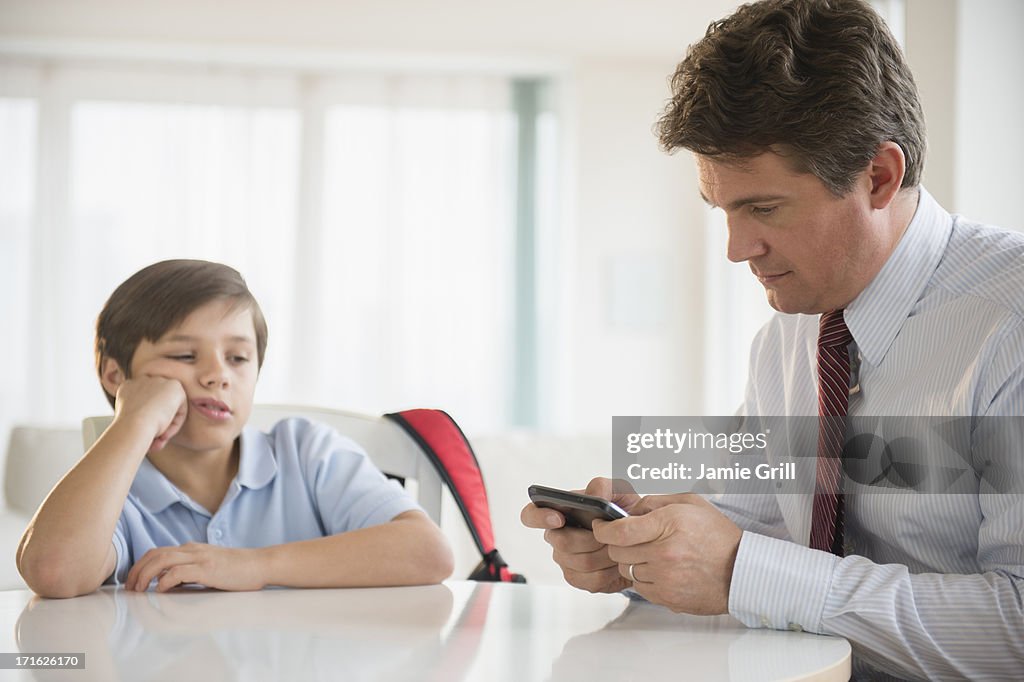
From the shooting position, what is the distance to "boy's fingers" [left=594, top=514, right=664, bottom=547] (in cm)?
108

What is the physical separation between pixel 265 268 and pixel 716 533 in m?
4.68

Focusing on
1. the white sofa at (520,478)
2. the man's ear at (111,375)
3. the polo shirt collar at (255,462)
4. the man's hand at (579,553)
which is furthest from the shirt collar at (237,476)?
the white sofa at (520,478)

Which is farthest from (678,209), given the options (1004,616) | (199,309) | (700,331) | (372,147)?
(1004,616)

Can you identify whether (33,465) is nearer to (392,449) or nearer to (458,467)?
(392,449)

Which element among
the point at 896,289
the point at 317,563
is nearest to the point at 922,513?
the point at 896,289

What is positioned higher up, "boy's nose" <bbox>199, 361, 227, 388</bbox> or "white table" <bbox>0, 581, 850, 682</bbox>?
"boy's nose" <bbox>199, 361, 227, 388</bbox>

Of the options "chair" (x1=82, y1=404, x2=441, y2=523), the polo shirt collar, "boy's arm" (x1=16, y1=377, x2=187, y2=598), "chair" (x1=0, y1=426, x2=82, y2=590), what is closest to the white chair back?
"chair" (x1=0, y1=426, x2=82, y2=590)

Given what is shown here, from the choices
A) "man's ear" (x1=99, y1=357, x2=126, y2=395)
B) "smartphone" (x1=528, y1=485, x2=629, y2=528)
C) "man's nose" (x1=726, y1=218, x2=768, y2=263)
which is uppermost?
"man's nose" (x1=726, y1=218, x2=768, y2=263)

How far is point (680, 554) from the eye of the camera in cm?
108

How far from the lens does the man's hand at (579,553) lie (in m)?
1.20

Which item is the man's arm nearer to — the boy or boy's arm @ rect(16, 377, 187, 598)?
the boy

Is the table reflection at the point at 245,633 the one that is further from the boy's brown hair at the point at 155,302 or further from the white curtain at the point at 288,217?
the white curtain at the point at 288,217

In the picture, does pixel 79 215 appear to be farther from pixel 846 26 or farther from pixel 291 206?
pixel 846 26

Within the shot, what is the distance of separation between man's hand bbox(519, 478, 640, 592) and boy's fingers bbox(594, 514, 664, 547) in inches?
4.0
